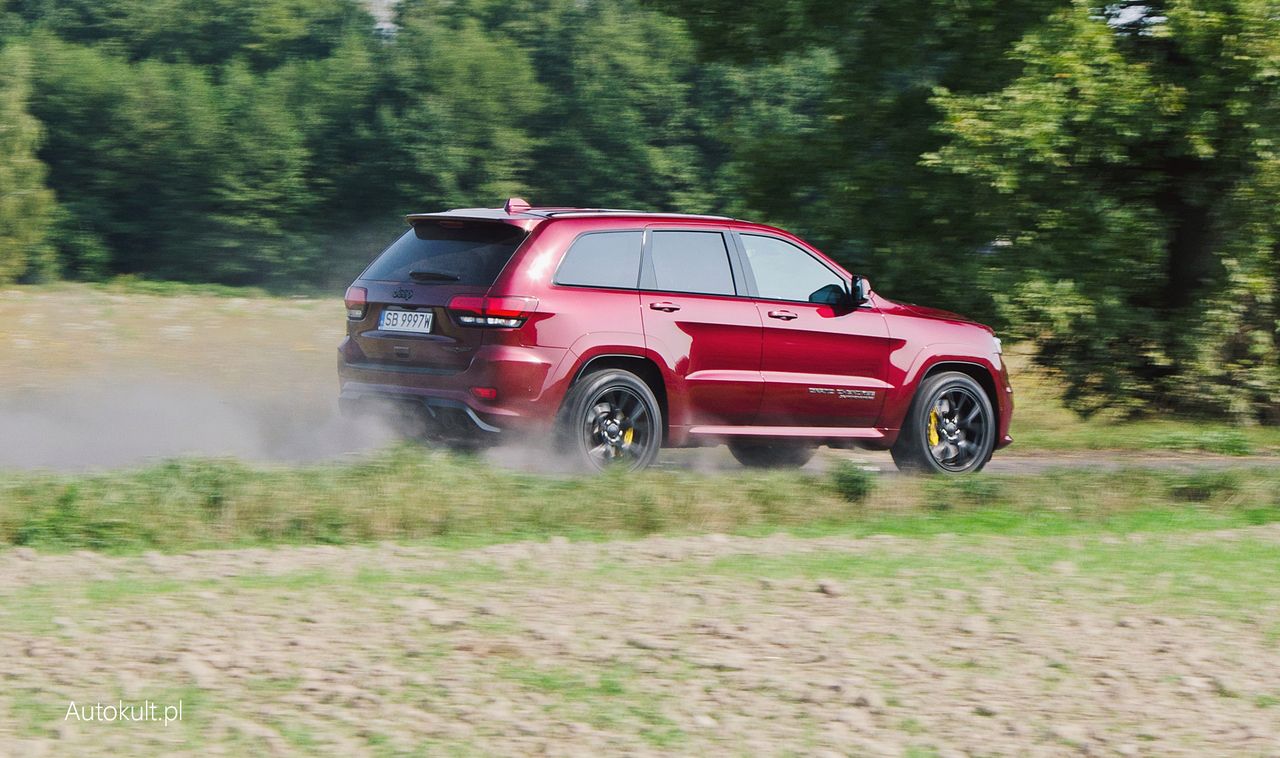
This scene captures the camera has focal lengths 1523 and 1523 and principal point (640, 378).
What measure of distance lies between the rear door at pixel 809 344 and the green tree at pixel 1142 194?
3.72 m

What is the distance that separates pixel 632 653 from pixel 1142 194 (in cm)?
1108

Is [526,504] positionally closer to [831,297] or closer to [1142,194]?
[831,297]

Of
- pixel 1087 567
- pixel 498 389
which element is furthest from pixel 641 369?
pixel 1087 567

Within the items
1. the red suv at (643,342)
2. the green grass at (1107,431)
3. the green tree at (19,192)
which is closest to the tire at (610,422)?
the red suv at (643,342)

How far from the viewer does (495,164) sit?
48.1 m

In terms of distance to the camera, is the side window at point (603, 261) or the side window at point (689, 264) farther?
the side window at point (689, 264)

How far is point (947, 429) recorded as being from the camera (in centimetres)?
1090

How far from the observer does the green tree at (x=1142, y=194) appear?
1355 cm

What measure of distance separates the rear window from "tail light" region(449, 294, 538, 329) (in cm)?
16

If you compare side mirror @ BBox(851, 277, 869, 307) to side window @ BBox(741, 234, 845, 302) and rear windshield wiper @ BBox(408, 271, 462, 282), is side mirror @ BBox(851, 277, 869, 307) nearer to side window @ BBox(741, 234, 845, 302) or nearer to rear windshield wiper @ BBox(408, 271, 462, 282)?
side window @ BBox(741, 234, 845, 302)

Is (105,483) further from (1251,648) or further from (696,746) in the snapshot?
(1251,648)

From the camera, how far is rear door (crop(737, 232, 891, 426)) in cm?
→ 1001

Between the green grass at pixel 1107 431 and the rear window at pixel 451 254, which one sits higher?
the rear window at pixel 451 254

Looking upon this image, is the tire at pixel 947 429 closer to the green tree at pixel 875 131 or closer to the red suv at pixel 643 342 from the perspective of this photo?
the red suv at pixel 643 342
